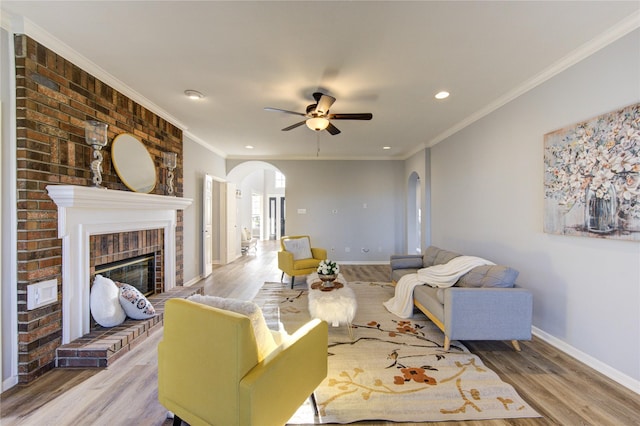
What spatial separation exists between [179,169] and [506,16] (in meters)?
4.33

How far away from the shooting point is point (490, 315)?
246 cm

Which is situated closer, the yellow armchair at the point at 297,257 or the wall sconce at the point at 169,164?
the wall sconce at the point at 169,164

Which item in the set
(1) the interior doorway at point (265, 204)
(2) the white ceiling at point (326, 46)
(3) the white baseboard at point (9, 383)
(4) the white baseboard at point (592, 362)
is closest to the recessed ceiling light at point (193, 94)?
(2) the white ceiling at point (326, 46)

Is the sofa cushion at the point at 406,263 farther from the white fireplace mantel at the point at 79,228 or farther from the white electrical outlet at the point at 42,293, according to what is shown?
the white electrical outlet at the point at 42,293

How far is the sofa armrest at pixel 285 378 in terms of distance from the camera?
125 centimetres

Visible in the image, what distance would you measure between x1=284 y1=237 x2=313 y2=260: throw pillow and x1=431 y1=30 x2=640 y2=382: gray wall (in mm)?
2636

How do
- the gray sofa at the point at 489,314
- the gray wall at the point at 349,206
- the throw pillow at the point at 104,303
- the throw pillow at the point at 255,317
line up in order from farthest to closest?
1. the gray wall at the point at 349,206
2. the throw pillow at the point at 104,303
3. the gray sofa at the point at 489,314
4. the throw pillow at the point at 255,317

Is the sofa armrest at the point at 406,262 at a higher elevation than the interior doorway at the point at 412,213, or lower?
lower

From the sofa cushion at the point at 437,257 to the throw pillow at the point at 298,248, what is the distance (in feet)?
6.68

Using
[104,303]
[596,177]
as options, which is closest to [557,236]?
[596,177]

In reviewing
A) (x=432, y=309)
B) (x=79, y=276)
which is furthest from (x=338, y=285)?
(x=79, y=276)

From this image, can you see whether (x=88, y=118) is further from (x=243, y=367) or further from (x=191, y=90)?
(x=243, y=367)

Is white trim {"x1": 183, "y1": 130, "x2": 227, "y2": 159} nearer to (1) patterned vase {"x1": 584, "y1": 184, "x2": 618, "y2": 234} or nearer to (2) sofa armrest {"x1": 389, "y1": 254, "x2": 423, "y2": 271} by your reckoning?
(2) sofa armrest {"x1": 389, "y1": 254, "x2": 423, "y2": 271}

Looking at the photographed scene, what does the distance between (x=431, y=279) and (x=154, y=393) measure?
2.91 meters
